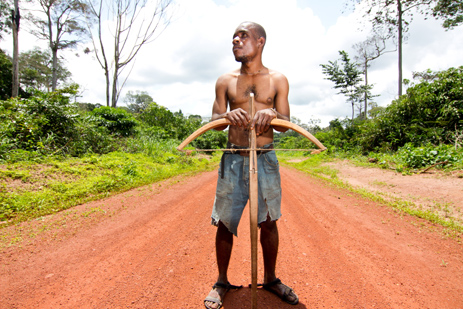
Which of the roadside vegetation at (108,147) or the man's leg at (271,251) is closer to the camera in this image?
the man's leg at (271,251)

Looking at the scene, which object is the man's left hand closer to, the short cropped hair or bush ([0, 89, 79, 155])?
the short cropped hair

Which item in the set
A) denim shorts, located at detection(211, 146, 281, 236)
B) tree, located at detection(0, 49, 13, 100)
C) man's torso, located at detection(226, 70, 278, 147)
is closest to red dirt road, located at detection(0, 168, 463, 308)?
denim shorts, located at detection(211, 146, 281, 236)

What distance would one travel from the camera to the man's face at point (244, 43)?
77.2 inches

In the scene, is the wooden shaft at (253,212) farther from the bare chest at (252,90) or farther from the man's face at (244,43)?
the man's face at (244,43)

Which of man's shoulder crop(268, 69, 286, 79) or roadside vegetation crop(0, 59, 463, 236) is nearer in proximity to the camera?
man's shoulder crop(268, 69, 286, 79)

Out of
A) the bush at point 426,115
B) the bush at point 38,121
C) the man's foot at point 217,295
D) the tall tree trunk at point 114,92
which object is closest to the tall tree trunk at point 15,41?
the tall tree trunk at point 114,92

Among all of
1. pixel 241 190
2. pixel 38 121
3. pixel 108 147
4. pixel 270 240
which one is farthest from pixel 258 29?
pixel 108 147

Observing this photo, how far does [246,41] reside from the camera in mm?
1970

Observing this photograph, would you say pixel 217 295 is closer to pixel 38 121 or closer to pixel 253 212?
pixel 253 212

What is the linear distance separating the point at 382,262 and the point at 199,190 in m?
4.19

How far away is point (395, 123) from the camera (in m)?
11.9

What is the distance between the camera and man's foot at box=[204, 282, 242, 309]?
6.36ft

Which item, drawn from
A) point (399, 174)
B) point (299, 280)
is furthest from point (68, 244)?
point (399, 174)

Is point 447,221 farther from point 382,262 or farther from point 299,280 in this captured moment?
point 299,280
